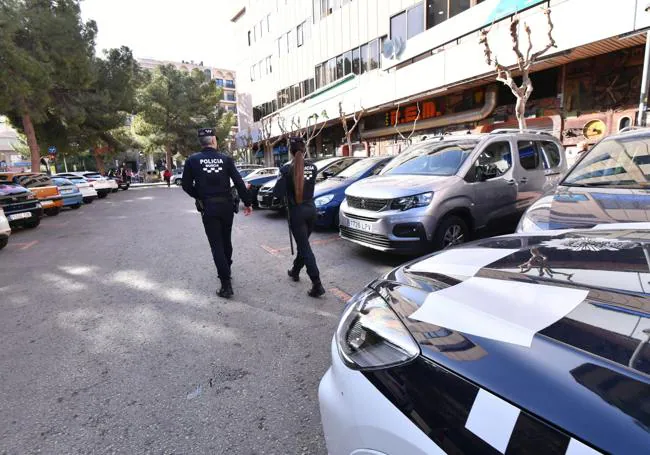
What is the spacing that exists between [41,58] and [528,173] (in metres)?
20.7

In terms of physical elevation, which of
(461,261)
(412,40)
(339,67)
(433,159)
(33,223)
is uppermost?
(339,67)

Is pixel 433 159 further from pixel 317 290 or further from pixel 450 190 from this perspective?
pixel 317 290

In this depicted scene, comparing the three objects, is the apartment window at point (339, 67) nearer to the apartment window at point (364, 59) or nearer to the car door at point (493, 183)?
the apartment window at point (364, 59)

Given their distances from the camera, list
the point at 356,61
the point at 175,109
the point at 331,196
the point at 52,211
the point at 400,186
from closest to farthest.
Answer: the point at 400,186, the point at 331,196, the point at 52,211, the point at 356,61, the point at 175,109

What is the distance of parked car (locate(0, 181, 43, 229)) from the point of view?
356 inches

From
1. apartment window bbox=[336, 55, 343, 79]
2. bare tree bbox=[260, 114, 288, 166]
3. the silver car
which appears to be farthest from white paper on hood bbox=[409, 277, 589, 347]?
bare tree bbox=[260, 114, 288, 166]

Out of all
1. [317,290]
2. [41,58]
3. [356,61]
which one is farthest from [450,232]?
[41,58]

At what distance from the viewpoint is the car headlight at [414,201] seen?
4836 mm

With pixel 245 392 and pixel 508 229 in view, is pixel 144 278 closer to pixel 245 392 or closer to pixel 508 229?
pixel 245 392

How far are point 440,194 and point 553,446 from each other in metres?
4.28

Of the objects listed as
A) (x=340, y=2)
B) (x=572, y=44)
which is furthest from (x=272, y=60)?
(x=572, y=44)

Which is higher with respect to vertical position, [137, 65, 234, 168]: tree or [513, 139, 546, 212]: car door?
[137, 65, 234, 168]: tree

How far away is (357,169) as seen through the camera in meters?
8.12

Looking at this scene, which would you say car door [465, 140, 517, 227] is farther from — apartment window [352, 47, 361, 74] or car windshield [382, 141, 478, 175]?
apartment window [352, 47, 361, 74]
